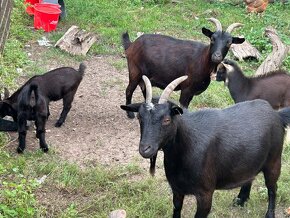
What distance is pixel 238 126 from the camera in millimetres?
5328

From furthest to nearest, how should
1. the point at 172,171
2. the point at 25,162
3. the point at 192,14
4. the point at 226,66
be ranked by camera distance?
1. the point at 192,14
2. the point at 226,66
3. the point at 25,162
4. the point at 172,171

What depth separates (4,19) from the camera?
32.4 feet

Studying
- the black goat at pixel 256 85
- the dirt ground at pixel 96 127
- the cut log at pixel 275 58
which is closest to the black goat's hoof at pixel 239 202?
the dirt ground at pixel 96 127

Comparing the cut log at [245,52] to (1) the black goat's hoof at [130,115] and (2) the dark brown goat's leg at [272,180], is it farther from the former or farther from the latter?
Result: (2) the dark brown goat's leg at [272,180]

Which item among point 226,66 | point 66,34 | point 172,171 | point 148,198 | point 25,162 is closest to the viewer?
point 172,171

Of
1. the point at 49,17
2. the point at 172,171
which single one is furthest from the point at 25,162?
the point at 49,17

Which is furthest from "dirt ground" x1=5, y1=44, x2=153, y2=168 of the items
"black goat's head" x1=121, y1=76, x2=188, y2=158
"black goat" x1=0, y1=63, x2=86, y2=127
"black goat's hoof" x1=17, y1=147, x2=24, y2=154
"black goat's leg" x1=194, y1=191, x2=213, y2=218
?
"black goat's head" x1=121, y1=76, x2=188, y2=158

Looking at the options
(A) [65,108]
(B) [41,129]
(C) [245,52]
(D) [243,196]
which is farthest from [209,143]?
(C) [245,52]

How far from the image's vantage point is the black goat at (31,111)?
6.88 meters

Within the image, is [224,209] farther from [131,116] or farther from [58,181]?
[131,116]

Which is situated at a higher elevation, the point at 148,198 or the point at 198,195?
the point at 198,195

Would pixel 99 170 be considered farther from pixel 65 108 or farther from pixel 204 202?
pixel 204 202

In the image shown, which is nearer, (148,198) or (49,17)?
(148,198)

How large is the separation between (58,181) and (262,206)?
2.36 meters
